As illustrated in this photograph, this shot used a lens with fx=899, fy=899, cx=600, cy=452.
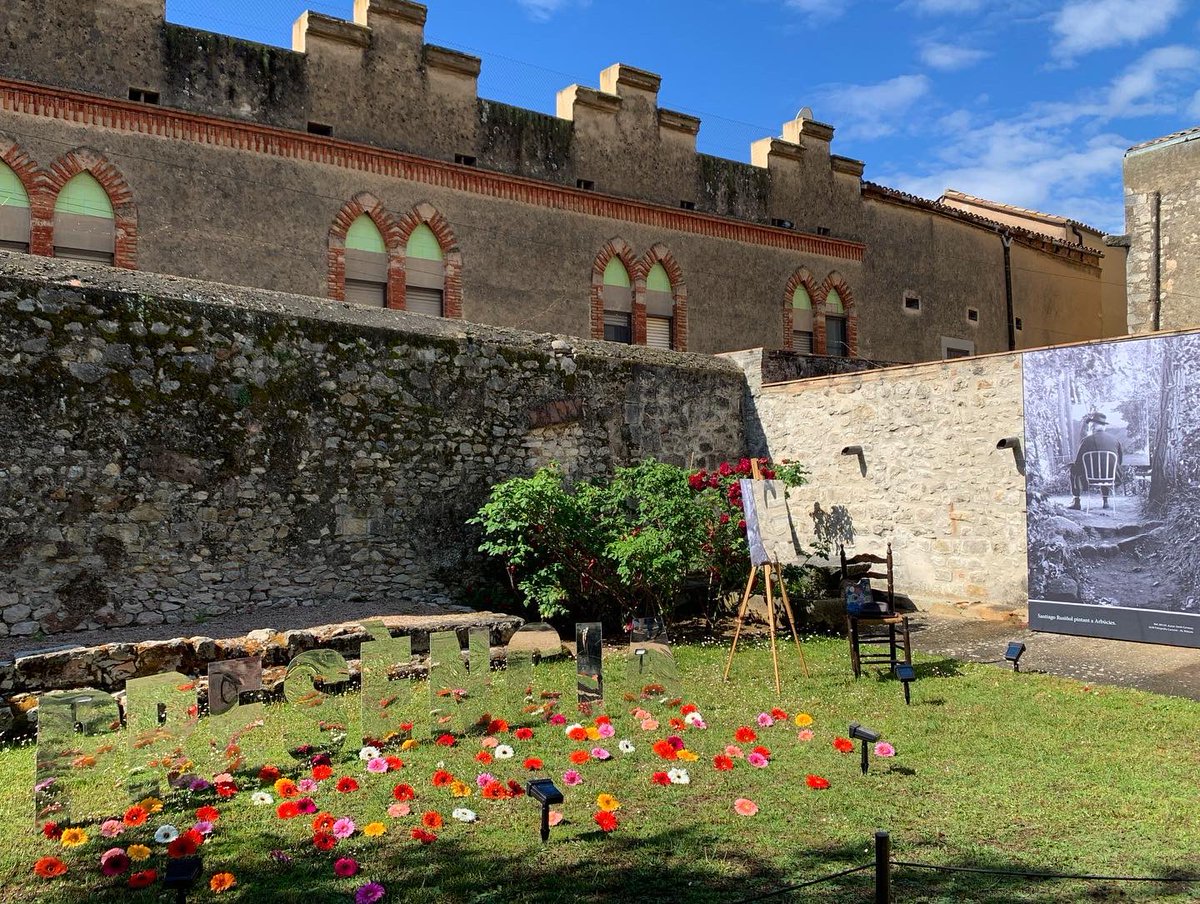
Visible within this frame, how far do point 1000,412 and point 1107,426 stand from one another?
1.30 meters

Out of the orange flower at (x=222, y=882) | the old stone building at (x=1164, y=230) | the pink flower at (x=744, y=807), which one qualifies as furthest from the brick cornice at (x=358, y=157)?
the pink flower at (x=744, y=807)

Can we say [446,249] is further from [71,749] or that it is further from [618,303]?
[71,749]

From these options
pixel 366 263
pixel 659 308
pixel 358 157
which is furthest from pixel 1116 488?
pixel 358 157

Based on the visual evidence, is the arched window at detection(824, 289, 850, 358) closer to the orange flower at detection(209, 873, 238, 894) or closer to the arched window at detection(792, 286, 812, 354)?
the arched window at detection(792, 286, 812, 354)

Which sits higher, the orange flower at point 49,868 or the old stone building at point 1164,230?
the old stone building at point 1164,230

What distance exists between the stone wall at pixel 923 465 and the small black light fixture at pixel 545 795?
24.3 feet

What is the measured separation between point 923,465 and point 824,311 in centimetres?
904

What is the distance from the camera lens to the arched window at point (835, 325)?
19.3 m

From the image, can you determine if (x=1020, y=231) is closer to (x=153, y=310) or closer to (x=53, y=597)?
(x=153, y=310)

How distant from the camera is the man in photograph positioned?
8.76m

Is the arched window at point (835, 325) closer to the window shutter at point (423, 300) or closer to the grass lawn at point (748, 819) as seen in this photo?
the window shutter at point (423, 300)

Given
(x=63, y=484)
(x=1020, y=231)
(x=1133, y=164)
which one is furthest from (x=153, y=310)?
(x=1020, y=231)

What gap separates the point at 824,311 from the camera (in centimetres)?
1922

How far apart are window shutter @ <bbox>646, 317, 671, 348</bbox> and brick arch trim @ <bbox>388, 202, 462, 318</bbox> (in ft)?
12.6
